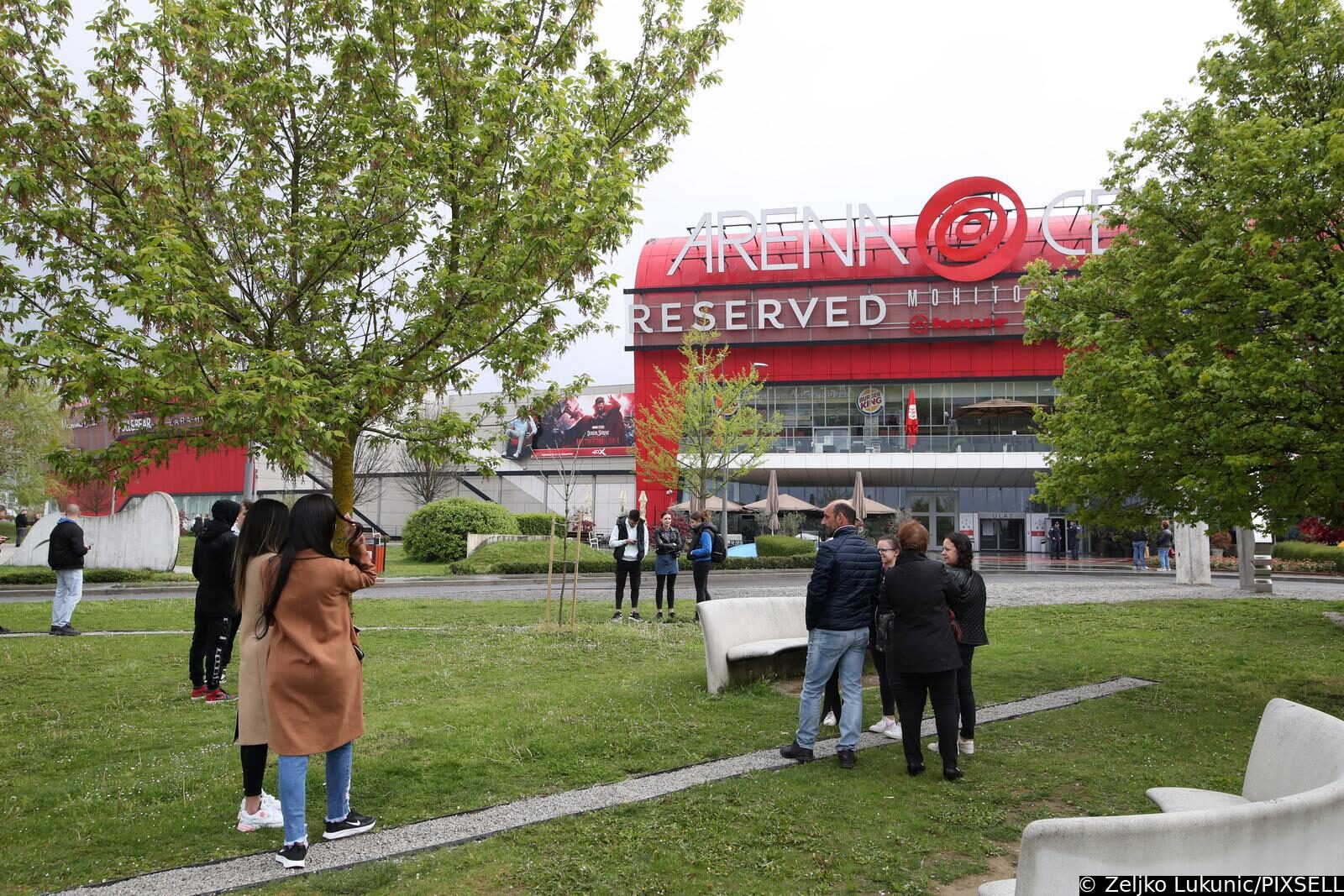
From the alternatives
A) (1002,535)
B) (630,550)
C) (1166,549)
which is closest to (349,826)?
(630,550)

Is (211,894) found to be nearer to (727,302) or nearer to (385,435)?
(385,435)

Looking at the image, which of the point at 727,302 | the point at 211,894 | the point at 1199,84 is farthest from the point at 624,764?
→ the point at 727,302

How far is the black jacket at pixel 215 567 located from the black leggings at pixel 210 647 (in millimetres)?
97

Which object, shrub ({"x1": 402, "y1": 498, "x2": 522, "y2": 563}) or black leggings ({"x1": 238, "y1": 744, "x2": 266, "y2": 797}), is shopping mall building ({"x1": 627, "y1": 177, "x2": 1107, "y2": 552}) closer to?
shrub ({"x1": 402, "y1": 498, "x2": 522, "y2": 563})

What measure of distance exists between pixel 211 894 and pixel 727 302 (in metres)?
44.1

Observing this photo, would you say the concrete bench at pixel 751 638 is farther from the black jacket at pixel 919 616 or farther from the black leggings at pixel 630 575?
the black leggings at pixel 630 575

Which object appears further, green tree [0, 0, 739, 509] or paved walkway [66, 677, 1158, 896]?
green tree [0, 0, 739, 509]

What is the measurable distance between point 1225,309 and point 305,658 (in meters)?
7.03

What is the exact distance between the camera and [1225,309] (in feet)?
23.4

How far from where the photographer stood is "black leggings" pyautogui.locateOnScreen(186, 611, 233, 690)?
7623 millimetres

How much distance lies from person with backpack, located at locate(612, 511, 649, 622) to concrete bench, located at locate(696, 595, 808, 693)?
4.09 meters

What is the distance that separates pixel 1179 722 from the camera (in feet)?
23.1

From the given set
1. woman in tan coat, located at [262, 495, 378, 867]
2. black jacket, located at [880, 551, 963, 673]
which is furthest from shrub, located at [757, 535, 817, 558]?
woman in tan coat, located at [262, 495, 378, 867]

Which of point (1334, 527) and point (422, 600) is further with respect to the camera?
point (422, 600)
